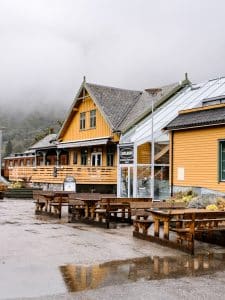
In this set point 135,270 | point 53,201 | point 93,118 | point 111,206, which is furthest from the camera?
point 93,118

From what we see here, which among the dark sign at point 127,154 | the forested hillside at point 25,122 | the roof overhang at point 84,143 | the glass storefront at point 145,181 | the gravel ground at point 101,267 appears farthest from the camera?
the forested hillside at point 25,122

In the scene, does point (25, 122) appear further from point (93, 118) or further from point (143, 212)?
point (143, 212)

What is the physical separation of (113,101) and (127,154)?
337 inches

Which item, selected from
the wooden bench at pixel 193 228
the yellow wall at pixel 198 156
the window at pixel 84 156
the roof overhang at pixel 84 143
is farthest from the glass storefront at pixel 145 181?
the wooden bench at pixel 193 228

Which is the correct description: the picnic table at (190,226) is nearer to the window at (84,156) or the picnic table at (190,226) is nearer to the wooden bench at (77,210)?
the wooden bench at (77,210)

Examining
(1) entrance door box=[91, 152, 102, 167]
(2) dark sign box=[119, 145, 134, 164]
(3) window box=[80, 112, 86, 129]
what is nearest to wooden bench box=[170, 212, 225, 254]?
(2) dark sign box=[119, 145, 134, 164]

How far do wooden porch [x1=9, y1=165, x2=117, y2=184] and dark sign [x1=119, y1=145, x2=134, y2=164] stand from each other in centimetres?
456

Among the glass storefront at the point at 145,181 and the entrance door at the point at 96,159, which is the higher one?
the entrance door at the point at 96,159

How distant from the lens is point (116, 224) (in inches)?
595

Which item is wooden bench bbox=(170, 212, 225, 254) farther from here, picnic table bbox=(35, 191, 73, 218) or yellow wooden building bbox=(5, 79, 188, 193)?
yellow wooden building bbox=(5, 79, 188, 193)

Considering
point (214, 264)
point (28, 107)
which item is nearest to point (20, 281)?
point (214, 264)

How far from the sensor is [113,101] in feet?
116

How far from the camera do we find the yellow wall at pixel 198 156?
18.6 m

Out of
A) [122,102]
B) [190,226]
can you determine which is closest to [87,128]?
[122,102]
